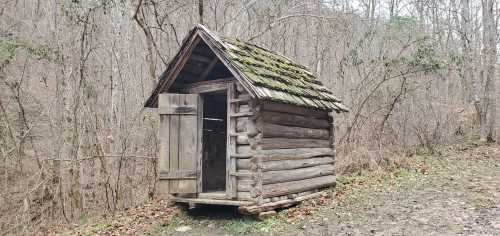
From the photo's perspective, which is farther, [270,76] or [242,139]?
[270,76]

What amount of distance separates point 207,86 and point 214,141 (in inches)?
91.6

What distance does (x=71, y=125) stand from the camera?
12586mm

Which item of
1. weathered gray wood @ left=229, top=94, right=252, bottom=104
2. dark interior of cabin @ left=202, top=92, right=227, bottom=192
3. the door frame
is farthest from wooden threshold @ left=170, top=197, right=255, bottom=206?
weathered gray wood @ left=229, top=94, right=252, bottom=104

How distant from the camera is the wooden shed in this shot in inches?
328

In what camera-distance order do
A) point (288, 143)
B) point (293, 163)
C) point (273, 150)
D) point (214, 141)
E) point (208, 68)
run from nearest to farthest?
1. point (273, 150)
2. point (288, 143)
3. point (293, 163)
4. point (208, 68)
5. point (214, 141)

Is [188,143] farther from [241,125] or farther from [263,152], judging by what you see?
[263,152]

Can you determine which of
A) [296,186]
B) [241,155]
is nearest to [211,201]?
Answer: [241,155]

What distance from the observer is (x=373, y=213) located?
840cm

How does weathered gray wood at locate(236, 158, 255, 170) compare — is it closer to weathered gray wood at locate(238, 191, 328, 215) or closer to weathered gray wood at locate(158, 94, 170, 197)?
weathered gray wood at locate(238, 191, 328, 215)

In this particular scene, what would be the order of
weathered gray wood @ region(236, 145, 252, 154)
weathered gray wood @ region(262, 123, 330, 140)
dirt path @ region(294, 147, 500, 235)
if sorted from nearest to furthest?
1. dirt path @ region(294, 147, 500, 235)
2. weathered gray wood @ region(236, 145, 252, 154)
3. weathered gray wood @ region(262, 123, 330, 140)

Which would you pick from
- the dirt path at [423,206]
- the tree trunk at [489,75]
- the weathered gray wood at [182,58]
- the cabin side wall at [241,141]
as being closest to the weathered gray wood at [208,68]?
the weathered gray wood at [182,58]

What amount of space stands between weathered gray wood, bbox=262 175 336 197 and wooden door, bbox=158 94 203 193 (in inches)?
64.8

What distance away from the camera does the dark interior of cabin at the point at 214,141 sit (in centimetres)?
1087

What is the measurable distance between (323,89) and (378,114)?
5.31 meters
